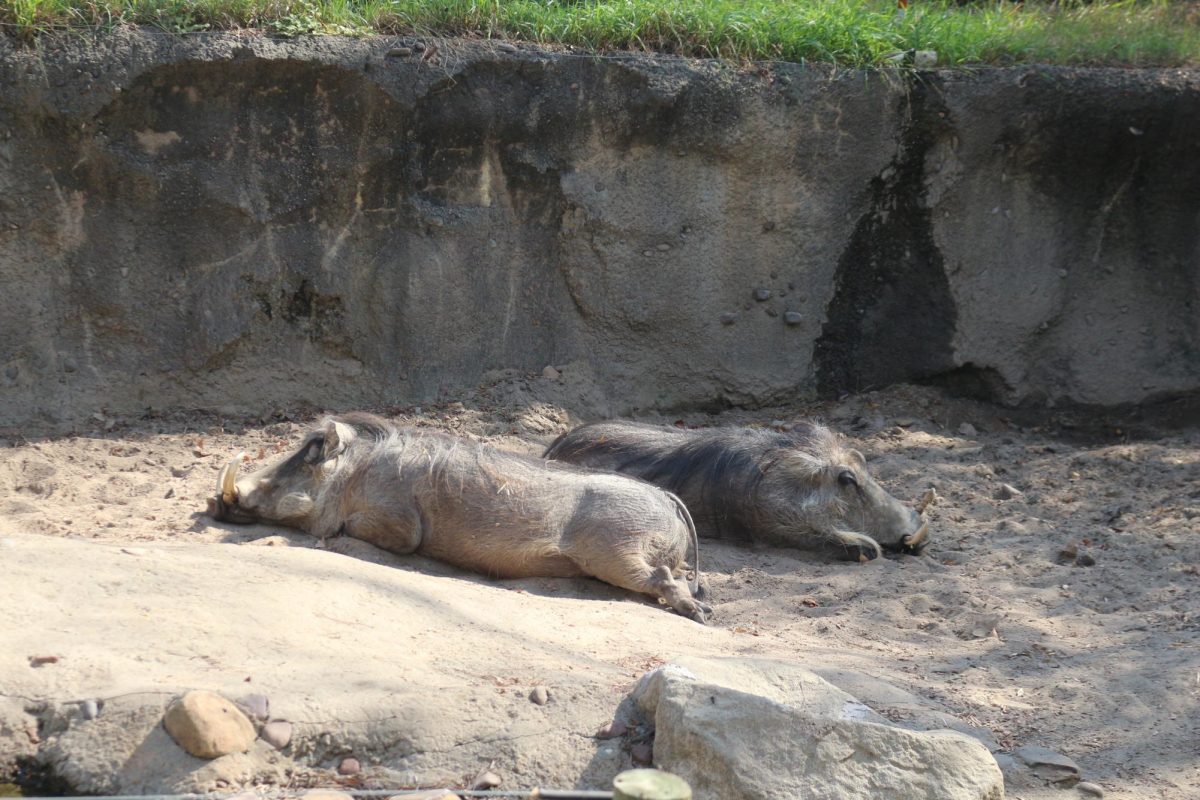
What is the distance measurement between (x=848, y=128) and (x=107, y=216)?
3.51 m

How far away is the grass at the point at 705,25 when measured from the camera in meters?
5.87

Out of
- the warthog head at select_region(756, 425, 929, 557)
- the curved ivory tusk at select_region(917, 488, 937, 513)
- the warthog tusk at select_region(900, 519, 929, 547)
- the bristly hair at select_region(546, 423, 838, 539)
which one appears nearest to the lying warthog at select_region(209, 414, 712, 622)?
the bristly hair at select_region(546, 423, 838, 539)

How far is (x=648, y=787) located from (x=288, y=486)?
278 centimetres

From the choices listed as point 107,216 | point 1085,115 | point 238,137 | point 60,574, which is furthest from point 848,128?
point 60,574

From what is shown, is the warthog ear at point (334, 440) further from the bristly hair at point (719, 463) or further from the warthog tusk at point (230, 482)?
the bristly hair at point (719, 463)

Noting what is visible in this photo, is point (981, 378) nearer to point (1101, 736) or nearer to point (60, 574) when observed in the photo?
point (1101, 736)

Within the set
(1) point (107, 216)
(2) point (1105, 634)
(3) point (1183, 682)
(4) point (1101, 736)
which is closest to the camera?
(4) point (1101, 736)

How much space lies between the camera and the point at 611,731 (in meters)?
3.05

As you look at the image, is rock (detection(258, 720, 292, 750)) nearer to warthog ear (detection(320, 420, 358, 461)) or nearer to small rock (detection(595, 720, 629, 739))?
small rock (detection(595, 720, 629, 739))

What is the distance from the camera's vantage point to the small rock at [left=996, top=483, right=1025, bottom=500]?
5.71 metres

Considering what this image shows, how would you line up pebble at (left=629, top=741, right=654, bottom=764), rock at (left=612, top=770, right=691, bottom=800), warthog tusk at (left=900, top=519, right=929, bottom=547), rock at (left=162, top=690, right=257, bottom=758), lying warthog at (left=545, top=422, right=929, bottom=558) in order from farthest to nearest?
lying warthog at (left=545, top=422, right=929, bottom=558), warthog tusk at (left=900, top=519, right=929, bottom=547), pebble at (left=629, top=741, right=654, bottom=764), rock at (left=162, top=690, right=257, bottom=758), rock at (left=612, top=770, right=691, bottom=800)

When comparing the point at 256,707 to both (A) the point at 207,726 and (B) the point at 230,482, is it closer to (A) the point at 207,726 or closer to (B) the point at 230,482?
(A) the point at 207,726

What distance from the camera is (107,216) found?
227 inches

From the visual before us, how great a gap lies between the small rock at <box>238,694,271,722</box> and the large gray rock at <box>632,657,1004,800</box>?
2.84ft
